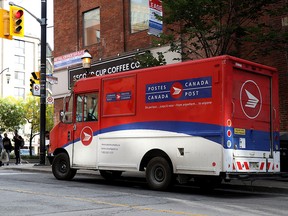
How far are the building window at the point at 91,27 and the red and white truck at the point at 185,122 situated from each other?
35.6 feet

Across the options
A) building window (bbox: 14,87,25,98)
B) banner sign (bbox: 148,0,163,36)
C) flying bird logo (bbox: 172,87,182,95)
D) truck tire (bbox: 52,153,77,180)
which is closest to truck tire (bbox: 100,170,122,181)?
truck tire (bbox: 52,153,77,180)

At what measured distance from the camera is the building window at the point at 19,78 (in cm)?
7756

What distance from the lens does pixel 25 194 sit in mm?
9492

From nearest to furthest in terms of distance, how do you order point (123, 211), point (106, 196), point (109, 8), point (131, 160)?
1. point (123, 211)
2. point (106, 196)
3. point (131, 160)
4. point (109, 8)

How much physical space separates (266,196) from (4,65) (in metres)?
71.2

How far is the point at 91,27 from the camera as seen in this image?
2331 cm

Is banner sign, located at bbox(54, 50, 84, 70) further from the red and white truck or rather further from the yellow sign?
the yellow sign

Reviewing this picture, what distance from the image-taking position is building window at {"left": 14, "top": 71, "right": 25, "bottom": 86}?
3054 inches

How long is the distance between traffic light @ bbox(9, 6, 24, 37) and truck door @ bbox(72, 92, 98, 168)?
6053 millimetres

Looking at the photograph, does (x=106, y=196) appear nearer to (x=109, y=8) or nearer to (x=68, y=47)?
(x=109, y=8)

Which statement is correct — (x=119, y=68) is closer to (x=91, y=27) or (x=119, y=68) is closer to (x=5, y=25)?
(x=91, y=27)

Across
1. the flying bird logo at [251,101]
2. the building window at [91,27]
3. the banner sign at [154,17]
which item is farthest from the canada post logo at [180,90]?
the building window at [91,27]

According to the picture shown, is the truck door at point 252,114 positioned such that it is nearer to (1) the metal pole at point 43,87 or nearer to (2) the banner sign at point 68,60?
(1) the metal pole at point 43,87

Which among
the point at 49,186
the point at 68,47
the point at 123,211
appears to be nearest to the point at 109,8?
the point at 68,47
